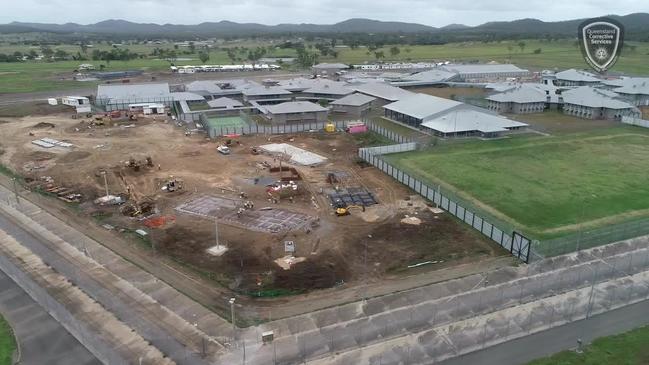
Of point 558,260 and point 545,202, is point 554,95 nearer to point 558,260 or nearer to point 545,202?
point 545,202

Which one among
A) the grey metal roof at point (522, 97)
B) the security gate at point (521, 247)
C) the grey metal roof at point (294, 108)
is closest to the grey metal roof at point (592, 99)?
the grey metal roof at point (522, 97)

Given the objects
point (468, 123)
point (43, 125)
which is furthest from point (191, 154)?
point (468, 123)

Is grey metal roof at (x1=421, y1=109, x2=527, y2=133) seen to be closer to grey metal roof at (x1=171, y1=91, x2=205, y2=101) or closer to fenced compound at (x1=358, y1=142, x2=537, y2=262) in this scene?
fenced compound at (x1=358, y1=142, x2=537, y2=262)

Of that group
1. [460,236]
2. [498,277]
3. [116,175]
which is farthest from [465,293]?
[116,175]

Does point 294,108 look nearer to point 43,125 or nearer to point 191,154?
point 191,154

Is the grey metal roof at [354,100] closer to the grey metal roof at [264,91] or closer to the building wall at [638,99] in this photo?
the grey metal roof at [264,91]

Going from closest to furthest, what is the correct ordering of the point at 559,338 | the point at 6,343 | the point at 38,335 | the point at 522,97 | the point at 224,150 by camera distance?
the point at 6,343 → the point at 559,338 → the point at 38,335 → the point at 224,150 → the point at 522,97

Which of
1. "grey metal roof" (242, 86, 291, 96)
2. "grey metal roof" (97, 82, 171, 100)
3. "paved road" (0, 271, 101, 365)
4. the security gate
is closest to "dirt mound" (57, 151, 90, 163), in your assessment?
"paved road" (0, 271, 101, 365)
